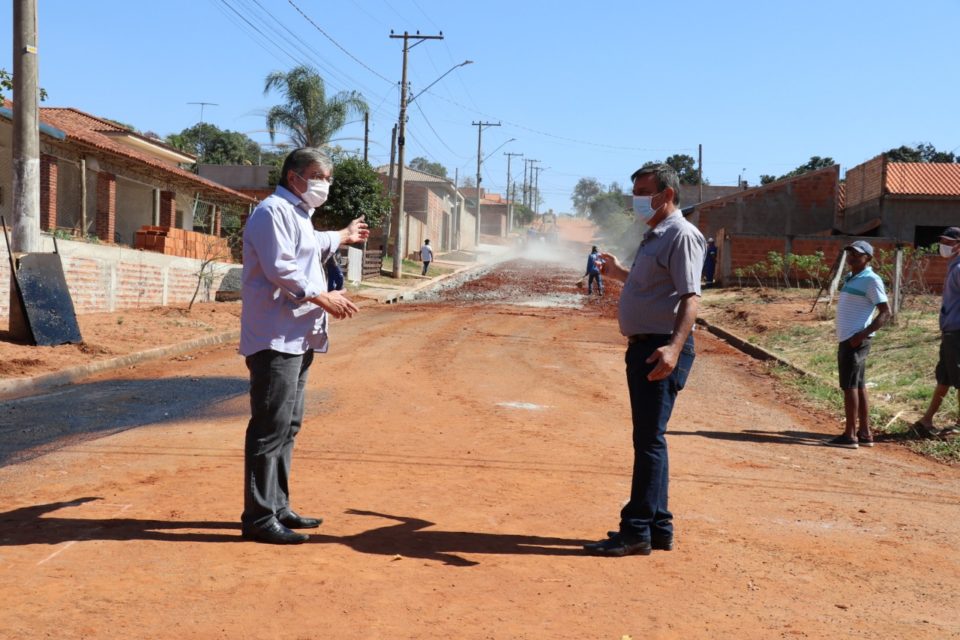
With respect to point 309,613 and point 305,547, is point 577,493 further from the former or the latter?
point 309,613

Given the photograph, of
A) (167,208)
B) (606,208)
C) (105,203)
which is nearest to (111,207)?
(105,203)

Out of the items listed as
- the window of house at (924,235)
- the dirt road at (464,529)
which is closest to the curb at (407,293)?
the dirt road at (464,529)

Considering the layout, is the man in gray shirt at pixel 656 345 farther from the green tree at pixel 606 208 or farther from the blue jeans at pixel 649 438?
the green tree at pixel 606 208

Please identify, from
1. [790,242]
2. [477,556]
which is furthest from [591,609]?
[790,242]

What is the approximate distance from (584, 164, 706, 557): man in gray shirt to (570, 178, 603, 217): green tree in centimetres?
16495

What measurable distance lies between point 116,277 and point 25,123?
5.24 m

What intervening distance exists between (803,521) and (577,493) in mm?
1346

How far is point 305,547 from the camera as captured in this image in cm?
459

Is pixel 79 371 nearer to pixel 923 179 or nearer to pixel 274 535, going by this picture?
pixel 274 535

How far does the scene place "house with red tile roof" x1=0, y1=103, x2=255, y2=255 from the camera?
2231cm

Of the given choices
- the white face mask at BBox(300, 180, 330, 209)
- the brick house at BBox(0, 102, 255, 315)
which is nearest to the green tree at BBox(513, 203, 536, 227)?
the brick house at BBox(0, 102, 255, 315)

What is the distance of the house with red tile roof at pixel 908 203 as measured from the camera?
34938 millimetres

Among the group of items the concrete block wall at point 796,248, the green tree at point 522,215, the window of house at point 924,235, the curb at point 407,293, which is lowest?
the curb at point 407,293

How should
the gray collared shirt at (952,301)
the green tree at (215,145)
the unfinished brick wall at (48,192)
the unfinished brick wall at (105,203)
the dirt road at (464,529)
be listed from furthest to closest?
the green tree at (215,145), the unfinished brick wall at (105,203), the unfinished brick wall at (48,192), the gray collared shirt at (952,301), the dirt road at (464,529)
